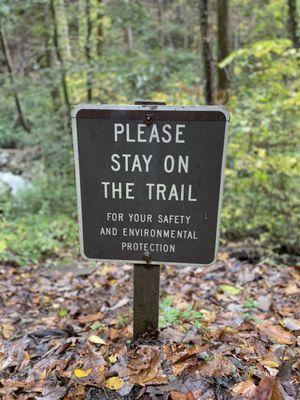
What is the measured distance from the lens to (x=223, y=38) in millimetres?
9922

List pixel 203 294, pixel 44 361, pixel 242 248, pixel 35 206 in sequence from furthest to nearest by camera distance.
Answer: pixel 35 206 → pixel 242 248 → pixel 203 294 → pixel 44 361

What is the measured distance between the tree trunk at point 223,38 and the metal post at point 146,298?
7675 millimetres

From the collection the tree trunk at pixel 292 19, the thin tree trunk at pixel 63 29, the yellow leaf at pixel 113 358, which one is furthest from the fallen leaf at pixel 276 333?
the thin tree trunk at pixel 63 29

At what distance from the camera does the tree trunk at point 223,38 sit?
9.72 m

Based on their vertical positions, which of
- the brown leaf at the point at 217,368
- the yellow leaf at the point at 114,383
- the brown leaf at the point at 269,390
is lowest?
the yellow leaf at the point at 114,383

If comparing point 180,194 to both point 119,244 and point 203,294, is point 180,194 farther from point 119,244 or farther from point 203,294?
point 203,294

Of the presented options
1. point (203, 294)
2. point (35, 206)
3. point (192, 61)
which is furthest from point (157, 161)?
point (192, 61)

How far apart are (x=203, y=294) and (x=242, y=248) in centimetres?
229

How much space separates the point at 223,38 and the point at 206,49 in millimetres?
3406

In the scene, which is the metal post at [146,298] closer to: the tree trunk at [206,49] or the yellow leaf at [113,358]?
the yellow leaf at [113,358]

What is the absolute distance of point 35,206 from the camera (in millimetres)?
10414

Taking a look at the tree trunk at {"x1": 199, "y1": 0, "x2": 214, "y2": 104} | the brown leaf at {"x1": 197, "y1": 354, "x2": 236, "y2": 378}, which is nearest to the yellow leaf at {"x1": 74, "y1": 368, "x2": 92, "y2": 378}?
the brown leaf at {"x1": 197, "y1": 354, "x2": 236, "y2": 378}

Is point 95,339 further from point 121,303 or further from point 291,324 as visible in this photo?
point 291,324

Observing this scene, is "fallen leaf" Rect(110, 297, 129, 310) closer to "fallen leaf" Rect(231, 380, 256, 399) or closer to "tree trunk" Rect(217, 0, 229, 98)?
"fallen leaf" Rect(231, 380, 256, 399)
